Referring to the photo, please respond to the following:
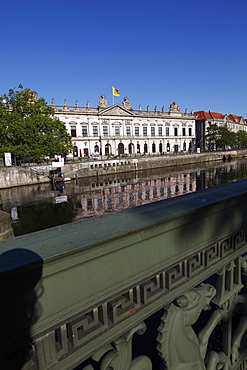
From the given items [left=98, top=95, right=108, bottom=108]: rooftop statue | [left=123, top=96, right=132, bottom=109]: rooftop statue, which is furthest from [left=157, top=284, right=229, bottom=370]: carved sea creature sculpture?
[left=123, top=96, right=132, bottom=109]: rooftop statue

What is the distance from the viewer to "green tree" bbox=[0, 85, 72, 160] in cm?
2897

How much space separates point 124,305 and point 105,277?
26 cm

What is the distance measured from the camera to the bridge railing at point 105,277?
84 cm

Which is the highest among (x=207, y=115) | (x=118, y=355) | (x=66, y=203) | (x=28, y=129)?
(x=207, y=115)

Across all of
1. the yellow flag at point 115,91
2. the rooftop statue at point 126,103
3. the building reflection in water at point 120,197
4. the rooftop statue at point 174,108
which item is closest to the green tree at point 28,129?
the building reflection in water at point 120,197

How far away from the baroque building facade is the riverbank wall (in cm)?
894

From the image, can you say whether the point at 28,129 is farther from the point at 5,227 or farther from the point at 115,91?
the point at 115,91

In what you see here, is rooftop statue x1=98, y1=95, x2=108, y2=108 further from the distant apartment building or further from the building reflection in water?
the building reflection in water

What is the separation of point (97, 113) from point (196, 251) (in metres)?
49.4

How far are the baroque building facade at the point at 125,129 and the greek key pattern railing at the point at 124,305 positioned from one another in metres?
45.1

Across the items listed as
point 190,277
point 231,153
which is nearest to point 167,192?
point 190,277

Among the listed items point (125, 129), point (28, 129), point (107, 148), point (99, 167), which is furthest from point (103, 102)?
point (28, 129)

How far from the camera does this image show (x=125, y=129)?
51906 millimetres

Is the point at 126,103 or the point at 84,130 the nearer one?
the point at 84,130
